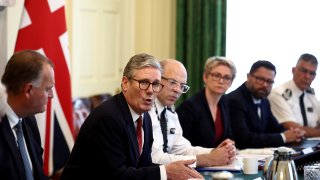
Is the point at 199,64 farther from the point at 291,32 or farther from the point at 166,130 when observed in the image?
the point at 166,130

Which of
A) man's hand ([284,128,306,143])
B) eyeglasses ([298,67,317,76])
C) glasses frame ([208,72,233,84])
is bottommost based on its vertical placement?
man's hand ([284,128,306,143])

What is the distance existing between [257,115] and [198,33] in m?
1.54

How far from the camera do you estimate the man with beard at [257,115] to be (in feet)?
13.5

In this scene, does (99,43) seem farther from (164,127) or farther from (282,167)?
(282,167)

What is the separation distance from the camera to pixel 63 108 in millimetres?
4121

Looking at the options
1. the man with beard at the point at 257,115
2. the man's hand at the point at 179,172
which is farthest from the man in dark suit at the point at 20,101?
the man with beard at the point at 257,115

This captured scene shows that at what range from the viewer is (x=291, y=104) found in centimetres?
493

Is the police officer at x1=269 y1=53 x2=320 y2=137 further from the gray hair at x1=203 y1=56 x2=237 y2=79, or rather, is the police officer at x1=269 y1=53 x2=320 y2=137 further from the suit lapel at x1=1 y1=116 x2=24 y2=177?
the suit lapel at x1=1 y1=116 x2=24 y2=177

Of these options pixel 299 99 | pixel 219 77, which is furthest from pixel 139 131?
pixel 299 99

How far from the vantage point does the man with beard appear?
412 cm

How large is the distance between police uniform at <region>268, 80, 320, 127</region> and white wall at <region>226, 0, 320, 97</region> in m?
0.41

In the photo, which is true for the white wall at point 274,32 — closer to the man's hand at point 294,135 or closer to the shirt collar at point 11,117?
the man's hand at point 294,135

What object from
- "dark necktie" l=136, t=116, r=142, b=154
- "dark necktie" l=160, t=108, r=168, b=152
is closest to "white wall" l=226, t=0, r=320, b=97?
"dark necktie" l=160, t=108, r=168, b=152

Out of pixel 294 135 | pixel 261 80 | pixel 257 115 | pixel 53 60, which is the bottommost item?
pixel 294 135
